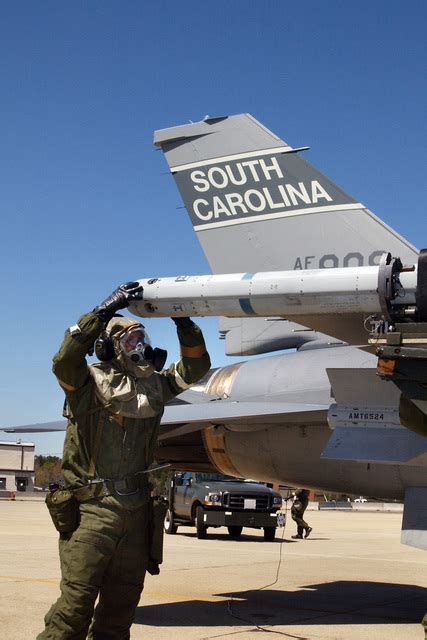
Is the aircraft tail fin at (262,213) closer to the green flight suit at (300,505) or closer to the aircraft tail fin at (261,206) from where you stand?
the aircraft tail fin at (261,206)

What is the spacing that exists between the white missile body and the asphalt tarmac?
2.65 m

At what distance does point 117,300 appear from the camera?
5293 millimetres

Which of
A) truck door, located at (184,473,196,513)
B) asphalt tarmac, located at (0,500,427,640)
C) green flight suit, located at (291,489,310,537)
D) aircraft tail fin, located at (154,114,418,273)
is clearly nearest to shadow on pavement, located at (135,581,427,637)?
asphalt tarmac, located at (0,500,427,640)

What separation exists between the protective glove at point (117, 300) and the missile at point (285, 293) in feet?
1.16

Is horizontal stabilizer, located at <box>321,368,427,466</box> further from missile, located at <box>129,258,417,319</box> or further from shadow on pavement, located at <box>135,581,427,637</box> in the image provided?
missile, located at <box>129,258,417,319</box>

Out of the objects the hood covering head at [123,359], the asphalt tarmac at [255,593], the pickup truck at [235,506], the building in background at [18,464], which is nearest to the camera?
the hood covering head at [123,359]

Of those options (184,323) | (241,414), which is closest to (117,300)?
(184,323)

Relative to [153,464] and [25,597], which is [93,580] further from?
[25,597]

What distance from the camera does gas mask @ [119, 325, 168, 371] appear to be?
5410 mm

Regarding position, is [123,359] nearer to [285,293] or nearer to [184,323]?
[184,323]

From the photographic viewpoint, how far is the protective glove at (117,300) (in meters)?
5.15

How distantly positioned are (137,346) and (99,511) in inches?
42.8

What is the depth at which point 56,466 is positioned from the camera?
89.2 metres

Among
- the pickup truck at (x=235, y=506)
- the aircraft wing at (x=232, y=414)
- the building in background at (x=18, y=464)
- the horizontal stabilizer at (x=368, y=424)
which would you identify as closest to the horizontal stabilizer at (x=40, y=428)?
the aircraft wing at (x=232, y=414)
